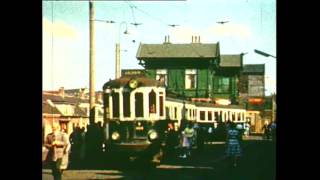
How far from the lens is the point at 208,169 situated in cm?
600

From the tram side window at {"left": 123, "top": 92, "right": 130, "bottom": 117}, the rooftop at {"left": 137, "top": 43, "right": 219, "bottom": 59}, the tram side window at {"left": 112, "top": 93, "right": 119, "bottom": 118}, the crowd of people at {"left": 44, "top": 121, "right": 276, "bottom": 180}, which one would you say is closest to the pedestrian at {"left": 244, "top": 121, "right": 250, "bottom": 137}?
the crowd of people at {"left": 44, "top": 121, "right": 276, "bottom": 180}

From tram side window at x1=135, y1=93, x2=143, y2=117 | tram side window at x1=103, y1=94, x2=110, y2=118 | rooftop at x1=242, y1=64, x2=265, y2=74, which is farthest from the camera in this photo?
tram side window at x1=135, y1=93, x2=143, y2=117

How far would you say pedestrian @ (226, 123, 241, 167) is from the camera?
6.03m

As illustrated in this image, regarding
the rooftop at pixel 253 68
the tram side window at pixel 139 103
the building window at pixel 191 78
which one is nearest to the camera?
the rooftop at pixel 253 68

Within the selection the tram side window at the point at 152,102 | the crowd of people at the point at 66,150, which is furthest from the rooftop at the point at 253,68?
the crowd of people at the point at 66,150

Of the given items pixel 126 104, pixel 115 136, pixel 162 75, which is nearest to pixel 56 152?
pixel 115 136

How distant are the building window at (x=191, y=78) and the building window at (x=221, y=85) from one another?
0.24 metres

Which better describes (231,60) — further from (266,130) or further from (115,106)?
(115,106)

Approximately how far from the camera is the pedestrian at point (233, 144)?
6.03 m

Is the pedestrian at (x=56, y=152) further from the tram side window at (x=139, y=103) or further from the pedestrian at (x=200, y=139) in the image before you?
the pedestrian at (x=200, y=139)

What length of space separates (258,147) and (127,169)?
153 centimetres

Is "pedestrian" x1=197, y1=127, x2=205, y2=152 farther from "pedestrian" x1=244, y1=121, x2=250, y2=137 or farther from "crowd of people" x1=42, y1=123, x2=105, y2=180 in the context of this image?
"crowd of people" x1=42, y1=123, x2=105, y2=180

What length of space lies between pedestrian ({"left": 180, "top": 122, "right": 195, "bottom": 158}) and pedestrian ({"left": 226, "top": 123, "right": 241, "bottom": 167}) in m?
0.43
